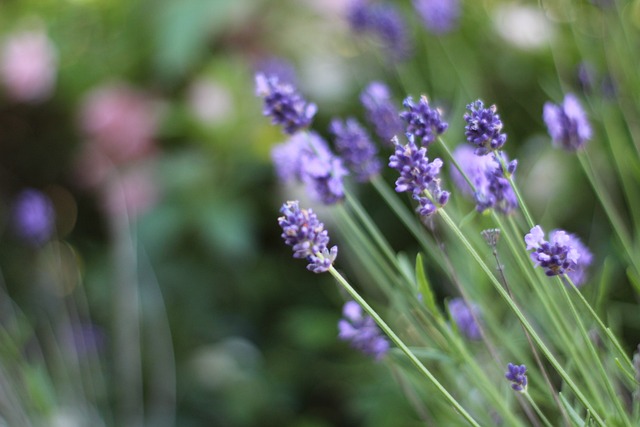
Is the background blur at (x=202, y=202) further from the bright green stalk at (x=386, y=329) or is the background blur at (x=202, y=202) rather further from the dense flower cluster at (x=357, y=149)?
the bright green stalk at (x=386, y=329)

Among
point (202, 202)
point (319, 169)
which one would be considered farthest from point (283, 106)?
point (202, 202)

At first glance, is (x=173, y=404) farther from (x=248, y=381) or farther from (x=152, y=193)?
(x=152, y=193)

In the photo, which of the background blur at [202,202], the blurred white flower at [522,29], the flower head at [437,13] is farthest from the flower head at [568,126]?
the blurred white flower at [522,29]

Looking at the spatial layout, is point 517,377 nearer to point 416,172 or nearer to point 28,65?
point 416,172

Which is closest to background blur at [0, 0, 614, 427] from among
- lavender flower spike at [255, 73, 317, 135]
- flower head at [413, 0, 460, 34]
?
flower head at [413, 0, 460, 34]

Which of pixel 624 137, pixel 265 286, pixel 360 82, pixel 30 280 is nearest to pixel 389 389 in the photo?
pixel 265 286

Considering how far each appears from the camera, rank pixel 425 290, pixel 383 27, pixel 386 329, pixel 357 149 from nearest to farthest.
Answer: pixel 386 329, pixel 425 290, pixel 357 149, pixel 383 27
